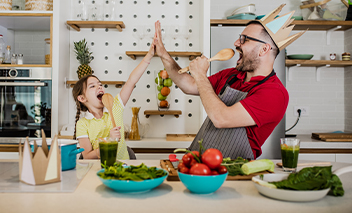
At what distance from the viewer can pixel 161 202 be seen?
3.03 ft

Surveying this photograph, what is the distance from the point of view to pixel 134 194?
100cm

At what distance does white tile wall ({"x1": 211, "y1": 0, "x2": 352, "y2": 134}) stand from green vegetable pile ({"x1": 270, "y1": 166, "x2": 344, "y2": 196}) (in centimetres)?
240

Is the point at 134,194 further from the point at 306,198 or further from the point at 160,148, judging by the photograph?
the point at 160,148

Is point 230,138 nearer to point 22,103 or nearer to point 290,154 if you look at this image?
point 290,154

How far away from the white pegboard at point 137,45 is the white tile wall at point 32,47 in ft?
1.02

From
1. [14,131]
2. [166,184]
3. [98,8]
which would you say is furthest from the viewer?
[98,8]

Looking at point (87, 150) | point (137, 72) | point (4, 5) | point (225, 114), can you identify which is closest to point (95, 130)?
point (87, 150)

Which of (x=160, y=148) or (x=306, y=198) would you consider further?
(x=160, y=148)

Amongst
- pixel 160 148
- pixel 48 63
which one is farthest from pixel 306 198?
pixel 48 63

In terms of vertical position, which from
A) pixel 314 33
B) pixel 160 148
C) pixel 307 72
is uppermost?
pixel 314 33

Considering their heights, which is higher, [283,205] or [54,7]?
[54,7]

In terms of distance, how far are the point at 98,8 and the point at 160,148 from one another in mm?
1469

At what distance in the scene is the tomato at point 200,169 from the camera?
0.98 meters

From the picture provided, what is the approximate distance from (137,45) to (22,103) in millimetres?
1200
